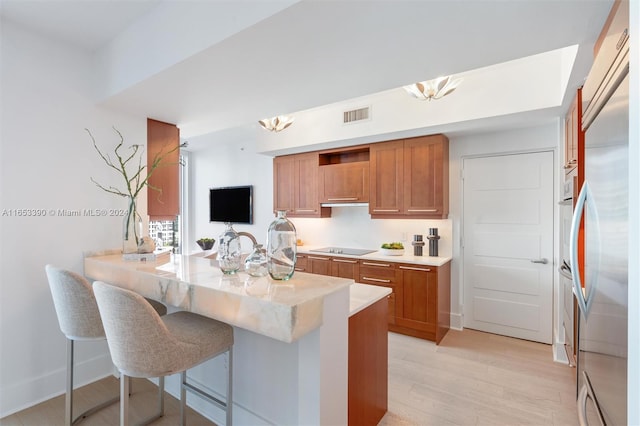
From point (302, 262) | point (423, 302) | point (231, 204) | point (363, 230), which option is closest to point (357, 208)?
point (363, 230)

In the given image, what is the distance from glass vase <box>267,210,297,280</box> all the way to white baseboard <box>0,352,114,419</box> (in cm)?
212

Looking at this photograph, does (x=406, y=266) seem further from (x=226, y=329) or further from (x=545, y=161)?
(x=226, y=329)

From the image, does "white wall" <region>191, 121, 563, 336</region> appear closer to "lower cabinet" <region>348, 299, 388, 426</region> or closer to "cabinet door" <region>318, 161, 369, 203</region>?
"cabinet door" <region>318, 161, 369, 203</region>

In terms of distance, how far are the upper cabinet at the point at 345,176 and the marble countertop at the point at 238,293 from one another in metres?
2.62

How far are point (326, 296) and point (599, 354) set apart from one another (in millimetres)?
1035

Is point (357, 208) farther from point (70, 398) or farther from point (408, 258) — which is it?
point (70, 398)

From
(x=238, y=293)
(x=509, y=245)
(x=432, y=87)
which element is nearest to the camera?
(x=238, y=293)

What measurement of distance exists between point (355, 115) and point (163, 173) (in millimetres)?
2388

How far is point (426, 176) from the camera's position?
3801 mm

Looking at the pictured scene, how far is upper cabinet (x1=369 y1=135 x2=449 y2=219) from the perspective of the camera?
375 centimetres

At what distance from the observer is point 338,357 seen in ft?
5.01

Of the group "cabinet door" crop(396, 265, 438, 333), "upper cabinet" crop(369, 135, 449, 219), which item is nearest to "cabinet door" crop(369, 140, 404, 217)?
"upper cabinet" crop(369, 135, 449, 219)

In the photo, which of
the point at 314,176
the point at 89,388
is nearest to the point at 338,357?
the point at 89,388

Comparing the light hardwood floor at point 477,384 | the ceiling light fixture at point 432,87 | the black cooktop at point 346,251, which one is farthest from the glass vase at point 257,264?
the black cooktop at point 346,251
